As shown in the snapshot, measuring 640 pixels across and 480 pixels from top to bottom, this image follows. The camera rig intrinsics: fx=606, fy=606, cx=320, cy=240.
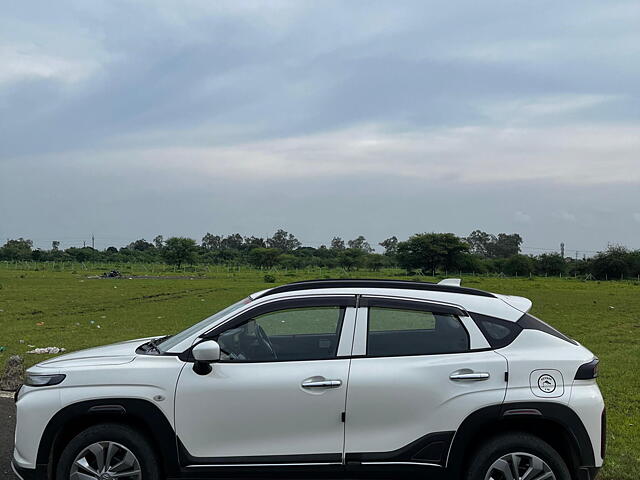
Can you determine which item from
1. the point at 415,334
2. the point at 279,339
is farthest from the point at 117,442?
the point at 415,334

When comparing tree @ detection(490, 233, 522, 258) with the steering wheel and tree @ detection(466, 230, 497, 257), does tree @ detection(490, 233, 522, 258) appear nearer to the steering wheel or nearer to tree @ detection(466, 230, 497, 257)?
tree @ detection(466, 230, 497, 257)

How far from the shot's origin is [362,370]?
13.5 ft

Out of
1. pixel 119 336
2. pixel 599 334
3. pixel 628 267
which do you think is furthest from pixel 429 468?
pixel 628 267

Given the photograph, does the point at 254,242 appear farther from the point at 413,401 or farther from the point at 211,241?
the point at 413,401

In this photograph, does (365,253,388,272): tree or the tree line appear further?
(365,253,388,272): tree

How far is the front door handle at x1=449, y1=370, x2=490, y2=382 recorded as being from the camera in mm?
4066

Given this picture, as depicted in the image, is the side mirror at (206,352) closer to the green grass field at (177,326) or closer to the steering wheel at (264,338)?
the steering wheel at (264,338)

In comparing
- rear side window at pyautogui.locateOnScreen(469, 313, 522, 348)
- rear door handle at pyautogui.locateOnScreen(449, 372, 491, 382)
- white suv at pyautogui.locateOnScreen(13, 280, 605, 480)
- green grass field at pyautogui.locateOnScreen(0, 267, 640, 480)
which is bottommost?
green grass field at pyautogui.locateOnScreen(0, 267, 640, 480)

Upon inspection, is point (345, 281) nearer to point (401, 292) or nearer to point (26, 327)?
point (401, 292)

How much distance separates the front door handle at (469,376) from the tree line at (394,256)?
71.1m

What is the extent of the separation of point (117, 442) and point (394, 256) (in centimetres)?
8749

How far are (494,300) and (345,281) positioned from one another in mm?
1134

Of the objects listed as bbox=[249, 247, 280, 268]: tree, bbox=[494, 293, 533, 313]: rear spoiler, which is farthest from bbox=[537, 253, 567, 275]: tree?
bbox=[494, 293, 533, 313]: rear spoiler

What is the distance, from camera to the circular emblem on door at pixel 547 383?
407 cm
